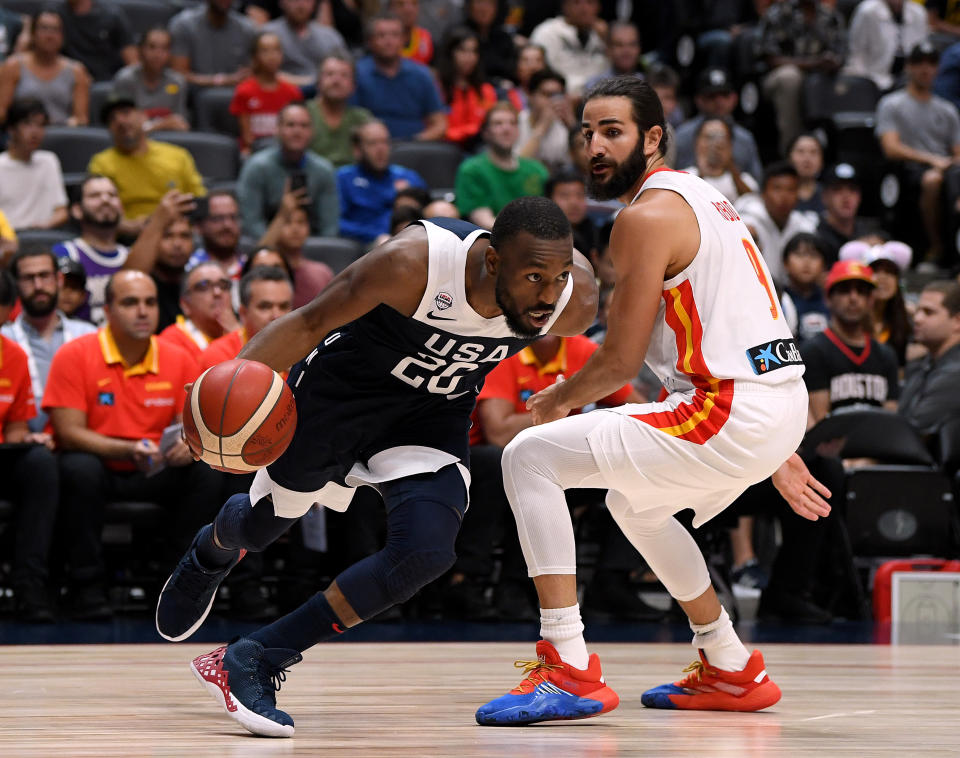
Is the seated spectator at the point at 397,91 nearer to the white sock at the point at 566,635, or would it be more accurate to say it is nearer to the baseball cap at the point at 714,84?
the baseball cap at the point at 714,84

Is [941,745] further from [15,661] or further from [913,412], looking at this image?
[913,412]

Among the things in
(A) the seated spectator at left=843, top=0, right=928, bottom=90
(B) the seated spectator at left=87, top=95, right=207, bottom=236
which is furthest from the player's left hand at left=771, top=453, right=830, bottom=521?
(A) the seated spectator at left=843, top=0, right=928, bottom=90

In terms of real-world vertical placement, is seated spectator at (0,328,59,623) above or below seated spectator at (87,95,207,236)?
below

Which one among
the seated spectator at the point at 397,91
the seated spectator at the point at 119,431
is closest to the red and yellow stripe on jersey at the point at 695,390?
the seated spectator at the point at 119,431

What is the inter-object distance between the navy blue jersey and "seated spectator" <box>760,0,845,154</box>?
869 cm

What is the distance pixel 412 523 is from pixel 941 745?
140cm

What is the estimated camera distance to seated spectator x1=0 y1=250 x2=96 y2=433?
7.16 meters

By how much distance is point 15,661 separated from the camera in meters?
4.96

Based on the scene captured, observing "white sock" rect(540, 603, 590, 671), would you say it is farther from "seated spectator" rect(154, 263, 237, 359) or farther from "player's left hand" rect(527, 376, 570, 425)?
"seated spectator" rect(154, 263, 237, 359)

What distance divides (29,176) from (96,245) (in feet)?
4.09

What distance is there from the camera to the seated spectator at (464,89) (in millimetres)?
11062

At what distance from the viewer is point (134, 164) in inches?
357

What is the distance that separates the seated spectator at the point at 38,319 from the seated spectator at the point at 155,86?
10.0 ft

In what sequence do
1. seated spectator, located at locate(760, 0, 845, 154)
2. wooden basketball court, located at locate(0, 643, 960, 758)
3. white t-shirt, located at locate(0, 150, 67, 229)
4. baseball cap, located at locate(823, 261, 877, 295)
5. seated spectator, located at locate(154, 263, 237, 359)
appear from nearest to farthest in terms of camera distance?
wooden basketball court, located at locate(0, 643, 960, 758) < seated spectator, located at locate(154, 263, 237, 359) < baseball cap, located at locate(823, 261, 877, 295) < white t-shirt, located at locate(0, 150, 67, 229) < seated spectator, located at locate(760, 0, 845, 154)
